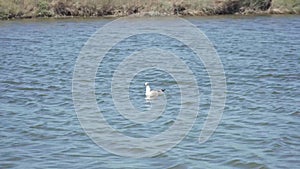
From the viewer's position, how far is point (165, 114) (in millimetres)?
13336

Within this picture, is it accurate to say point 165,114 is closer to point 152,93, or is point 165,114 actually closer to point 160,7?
point 152,93

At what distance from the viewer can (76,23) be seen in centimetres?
3403

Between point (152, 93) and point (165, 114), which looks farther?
point (152, 93)

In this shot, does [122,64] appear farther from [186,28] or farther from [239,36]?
[186,28]

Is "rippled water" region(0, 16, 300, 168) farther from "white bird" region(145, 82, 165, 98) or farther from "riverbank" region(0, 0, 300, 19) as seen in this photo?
"riverbank" region(0, 0, 300, 19)

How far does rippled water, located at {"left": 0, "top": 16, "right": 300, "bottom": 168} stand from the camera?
10.0m

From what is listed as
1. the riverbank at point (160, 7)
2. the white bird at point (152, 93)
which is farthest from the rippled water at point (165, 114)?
the riverbank at point (160, 7)

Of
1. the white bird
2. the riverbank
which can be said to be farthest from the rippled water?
the riverbank

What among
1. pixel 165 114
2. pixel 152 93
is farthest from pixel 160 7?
pixel 165 114

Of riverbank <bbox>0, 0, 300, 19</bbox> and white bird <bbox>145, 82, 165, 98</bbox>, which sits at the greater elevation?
riverbank <bbox>0, 0, 300, 19</bbox>

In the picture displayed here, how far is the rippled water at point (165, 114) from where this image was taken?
10.0m

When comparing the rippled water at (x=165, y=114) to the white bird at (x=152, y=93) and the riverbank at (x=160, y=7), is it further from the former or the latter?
the riverbank at (x=160, y=7)

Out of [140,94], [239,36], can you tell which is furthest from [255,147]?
[239,36]

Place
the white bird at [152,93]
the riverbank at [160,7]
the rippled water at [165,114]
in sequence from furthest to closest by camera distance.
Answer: the riverbank at [160,7] → the white bird at [152,93] → the rippled water at [165,114]
